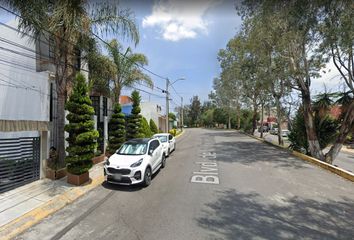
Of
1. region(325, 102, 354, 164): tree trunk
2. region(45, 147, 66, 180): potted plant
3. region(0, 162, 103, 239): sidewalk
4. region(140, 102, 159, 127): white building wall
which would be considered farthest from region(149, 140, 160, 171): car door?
region(140, 102, 159, 127): white building wall

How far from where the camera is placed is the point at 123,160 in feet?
27.6

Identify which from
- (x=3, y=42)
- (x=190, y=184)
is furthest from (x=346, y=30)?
(x=3, y=42)

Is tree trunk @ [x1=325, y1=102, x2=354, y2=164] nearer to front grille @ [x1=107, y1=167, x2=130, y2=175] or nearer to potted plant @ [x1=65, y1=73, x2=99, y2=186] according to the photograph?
front grille @ [x1=107, y1=167, x2=130, y2=175]

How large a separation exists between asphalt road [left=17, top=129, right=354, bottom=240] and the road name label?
0.08m

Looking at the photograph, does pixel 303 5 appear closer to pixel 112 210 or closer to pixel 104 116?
pixel 112 210

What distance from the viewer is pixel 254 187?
26.3ft

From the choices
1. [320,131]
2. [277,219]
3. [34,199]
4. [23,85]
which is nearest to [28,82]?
[23,85]

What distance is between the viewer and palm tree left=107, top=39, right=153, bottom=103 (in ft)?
51.0

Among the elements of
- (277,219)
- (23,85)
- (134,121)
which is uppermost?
(23,85)

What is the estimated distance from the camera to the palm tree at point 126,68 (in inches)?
612

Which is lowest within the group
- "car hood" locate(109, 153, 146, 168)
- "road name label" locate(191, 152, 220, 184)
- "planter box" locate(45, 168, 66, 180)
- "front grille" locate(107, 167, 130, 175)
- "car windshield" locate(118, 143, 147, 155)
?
"road name label" locate(191, 152, 220, 184)

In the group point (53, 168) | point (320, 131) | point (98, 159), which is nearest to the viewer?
point (53, 168)

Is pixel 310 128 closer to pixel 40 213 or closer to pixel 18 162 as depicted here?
pixel 40 213

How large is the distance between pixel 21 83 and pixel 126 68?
683 centimetres
